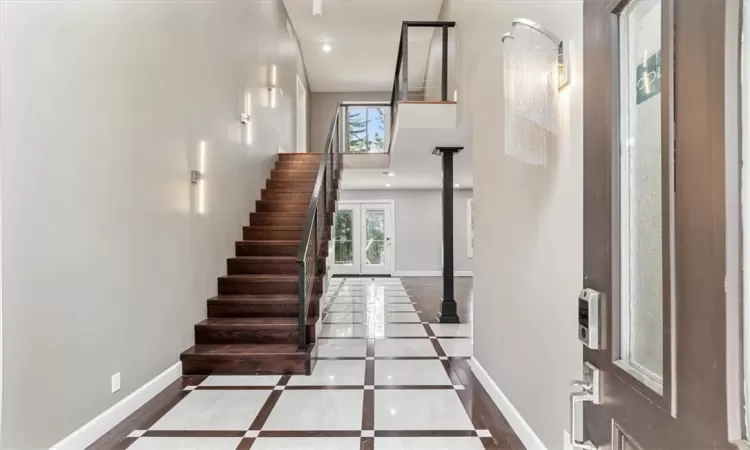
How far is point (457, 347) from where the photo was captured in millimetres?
4469

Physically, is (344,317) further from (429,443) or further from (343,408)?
(429,443)

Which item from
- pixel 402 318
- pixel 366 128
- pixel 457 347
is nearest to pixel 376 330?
pixel 402 318

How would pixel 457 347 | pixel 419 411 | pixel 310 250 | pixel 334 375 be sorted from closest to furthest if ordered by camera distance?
pixel 419 411
pixel 334 375
pixel 310 250
pixel 457 347

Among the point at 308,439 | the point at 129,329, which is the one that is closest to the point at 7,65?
the point at 129,329

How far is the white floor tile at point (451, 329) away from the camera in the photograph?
5056 mm

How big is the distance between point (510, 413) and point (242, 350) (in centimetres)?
227

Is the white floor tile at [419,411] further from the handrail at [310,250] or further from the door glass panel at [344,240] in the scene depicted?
the door glass panel at [344,240]

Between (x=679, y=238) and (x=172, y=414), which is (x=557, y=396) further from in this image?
(x=172, y=414)

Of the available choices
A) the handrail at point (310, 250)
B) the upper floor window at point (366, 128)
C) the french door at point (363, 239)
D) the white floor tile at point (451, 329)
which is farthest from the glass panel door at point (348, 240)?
the white floor tile at point (451, 329)

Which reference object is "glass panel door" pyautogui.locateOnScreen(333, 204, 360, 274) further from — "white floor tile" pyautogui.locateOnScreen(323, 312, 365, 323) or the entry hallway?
the entry hallway

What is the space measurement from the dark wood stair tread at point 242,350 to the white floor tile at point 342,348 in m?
0.54

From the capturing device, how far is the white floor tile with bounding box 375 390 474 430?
2691 mm

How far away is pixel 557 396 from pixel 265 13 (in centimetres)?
644

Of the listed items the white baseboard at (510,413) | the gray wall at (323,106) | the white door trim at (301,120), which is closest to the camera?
the white baseboard at (510,413)
